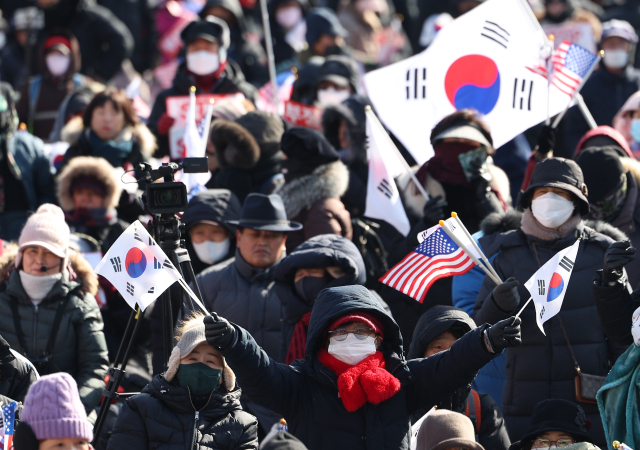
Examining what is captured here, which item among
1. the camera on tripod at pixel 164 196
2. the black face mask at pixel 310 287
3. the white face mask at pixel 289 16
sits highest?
the white face mask at pixel 289 16

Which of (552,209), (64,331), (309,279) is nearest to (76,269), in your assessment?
(64,331)

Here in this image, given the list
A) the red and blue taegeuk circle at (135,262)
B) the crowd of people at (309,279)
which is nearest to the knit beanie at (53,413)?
the crowd of people at (309,279)

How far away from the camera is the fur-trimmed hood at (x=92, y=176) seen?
→ 28.9ft

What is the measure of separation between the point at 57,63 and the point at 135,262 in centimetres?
638

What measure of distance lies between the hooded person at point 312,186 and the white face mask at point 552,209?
1.77 metres

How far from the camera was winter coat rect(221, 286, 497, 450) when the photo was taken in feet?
17.6

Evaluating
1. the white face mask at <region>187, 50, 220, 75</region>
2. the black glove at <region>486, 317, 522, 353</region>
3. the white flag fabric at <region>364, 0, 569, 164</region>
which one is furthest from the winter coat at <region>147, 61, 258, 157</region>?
the black glove at <region>486, 317, 522, 353</region>

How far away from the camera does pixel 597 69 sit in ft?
38.0

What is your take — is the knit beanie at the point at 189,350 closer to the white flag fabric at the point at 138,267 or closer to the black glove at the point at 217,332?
the white flag fabric at the point at 138,267

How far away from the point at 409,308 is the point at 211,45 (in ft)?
13.6

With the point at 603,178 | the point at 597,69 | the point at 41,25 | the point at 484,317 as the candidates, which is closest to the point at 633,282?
the point at 603,178

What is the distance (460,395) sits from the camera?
6195mm

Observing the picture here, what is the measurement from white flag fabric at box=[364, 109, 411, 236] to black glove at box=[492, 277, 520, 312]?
1961 millimetres

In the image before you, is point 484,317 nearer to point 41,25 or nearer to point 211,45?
point 211,45
